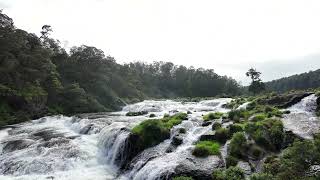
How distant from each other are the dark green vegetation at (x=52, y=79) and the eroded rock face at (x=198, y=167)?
37.5 m

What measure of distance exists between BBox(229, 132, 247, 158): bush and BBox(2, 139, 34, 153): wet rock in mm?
19030

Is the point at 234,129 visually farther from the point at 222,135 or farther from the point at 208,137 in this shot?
the point at 208,137

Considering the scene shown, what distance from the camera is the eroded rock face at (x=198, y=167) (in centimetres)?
2030

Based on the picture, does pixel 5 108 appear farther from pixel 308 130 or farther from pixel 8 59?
pixel 308 130

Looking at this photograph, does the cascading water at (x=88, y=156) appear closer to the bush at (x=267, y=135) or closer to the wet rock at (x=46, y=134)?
the wet rock at (x=46, y=134)

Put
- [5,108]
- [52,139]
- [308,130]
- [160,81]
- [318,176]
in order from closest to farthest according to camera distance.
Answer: [318,176], [308,130], [52,139], [5,108], [160,81]

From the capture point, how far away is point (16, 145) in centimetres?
3347

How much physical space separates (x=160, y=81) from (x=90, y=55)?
250ft

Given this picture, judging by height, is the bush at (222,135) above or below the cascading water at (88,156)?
above

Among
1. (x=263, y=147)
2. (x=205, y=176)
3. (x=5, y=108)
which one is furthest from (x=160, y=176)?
(x=5, y=108)

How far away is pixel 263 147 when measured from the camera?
23.2 meters

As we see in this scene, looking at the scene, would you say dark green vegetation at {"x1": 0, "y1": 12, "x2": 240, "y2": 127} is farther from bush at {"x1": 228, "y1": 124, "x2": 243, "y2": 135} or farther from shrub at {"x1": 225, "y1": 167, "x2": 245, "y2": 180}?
shrub at {"x1": 225, "y1": 167, "x2": 245, "y2": 180}

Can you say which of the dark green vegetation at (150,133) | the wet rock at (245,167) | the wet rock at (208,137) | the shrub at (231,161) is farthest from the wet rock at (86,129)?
the wet rock at (245,167)

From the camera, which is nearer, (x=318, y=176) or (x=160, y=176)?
(x=318, y=176)
